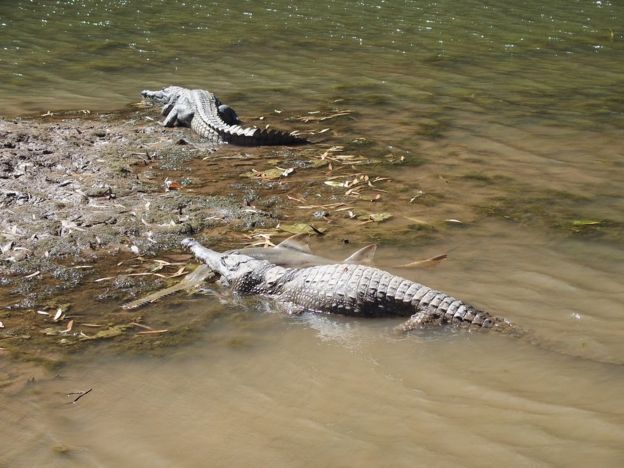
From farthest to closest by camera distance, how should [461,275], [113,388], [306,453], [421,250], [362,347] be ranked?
[421,250], [461,275], [362,347], [113,388], [306,453]

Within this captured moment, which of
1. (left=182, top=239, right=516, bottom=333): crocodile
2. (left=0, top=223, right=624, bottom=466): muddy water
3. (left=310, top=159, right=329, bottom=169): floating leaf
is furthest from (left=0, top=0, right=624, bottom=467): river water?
(left=310, top=159, right=329, bottom=169): floating leaf

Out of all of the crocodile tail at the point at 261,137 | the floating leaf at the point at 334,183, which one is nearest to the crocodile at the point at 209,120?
the crocodile tail at the point at 261,137

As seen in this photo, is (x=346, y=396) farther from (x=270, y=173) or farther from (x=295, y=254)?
(x=270, y=173)

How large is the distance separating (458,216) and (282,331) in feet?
7.12

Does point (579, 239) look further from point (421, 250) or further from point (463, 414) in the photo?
point (463, 414)

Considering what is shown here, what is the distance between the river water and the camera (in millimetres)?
3590

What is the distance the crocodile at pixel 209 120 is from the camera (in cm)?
834

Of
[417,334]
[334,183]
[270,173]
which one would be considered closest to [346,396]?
[417,334]

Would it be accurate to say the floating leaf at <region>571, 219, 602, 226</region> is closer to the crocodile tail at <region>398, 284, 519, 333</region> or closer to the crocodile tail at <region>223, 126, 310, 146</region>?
the crocodile tail at <region>398, 284, 519, 333</region>

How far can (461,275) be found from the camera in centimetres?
528

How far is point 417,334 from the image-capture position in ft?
14.9

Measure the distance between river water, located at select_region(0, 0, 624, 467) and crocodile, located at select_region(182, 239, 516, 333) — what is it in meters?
0.12

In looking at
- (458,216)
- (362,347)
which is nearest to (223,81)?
(458,216)

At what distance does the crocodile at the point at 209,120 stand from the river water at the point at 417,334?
23.7 inches
